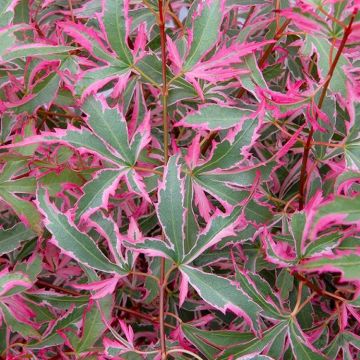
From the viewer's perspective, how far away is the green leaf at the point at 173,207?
56 centimetres

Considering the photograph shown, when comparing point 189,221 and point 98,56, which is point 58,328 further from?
point 98,56

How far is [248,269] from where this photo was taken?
67 cm

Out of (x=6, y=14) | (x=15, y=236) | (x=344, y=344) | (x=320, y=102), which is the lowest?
(x=344, y=344)

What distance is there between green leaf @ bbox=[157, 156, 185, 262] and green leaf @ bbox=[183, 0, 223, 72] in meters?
0.11

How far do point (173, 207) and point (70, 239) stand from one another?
4.2 inches

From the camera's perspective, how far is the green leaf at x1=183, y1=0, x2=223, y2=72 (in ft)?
1.94

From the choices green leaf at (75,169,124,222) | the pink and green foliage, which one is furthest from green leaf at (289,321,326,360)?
green leaf at (75,169,124,222)

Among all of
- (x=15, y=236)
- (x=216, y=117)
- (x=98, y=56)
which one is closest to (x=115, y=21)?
(x=98, y=56)

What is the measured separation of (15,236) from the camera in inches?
26.9

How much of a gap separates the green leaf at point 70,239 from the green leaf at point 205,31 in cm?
19

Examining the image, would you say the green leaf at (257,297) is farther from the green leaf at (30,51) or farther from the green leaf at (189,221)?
the green leaf at (30,51)

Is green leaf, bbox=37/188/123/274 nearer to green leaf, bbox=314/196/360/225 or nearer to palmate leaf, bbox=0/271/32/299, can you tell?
palmate leaf, bbox=0/271/32/299

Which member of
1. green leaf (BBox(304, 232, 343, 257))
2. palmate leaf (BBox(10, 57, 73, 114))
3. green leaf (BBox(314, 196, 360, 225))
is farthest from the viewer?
palmate leaf (BBox(10, 57, 73, 114))

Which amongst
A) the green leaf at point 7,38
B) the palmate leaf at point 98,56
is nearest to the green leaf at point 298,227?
the palmate leaf at point 98,56
